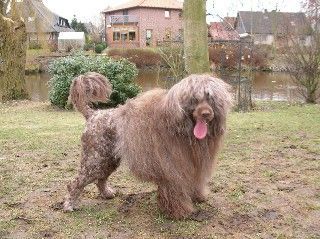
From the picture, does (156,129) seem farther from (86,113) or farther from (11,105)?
(11,105)

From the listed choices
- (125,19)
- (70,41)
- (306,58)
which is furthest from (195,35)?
(125,19)

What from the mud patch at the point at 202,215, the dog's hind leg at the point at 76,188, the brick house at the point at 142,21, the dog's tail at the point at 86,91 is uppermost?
the brick house at the point at 142,21

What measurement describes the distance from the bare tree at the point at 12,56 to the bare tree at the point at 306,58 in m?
10.3

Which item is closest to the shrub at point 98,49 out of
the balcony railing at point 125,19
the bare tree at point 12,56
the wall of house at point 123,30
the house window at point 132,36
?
the wall of house at point 123,30

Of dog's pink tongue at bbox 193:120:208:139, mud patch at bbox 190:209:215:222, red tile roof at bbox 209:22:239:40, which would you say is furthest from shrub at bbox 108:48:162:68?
dog's pink tongue at bbox 193:120:208:139

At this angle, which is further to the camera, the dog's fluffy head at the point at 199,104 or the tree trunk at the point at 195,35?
the tree trunk at the point at 195,35

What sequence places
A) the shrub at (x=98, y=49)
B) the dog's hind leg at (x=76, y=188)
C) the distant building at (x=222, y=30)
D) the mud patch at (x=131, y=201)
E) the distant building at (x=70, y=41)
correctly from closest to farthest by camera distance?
the dog's hind leg at (x=76, y=188), the mud patch at (x=131, y=201), the distant building at (x=222, y=30), the shrub at (x=98, y=49), the distant building at (x=70, y=41)

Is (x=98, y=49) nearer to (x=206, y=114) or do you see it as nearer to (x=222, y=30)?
(x=222, y=30)

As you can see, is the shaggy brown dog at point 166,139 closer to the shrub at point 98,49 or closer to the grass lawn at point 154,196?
the grass lawn at point 154,196

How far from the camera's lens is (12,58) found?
17.1m

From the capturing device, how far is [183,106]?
3617 mm

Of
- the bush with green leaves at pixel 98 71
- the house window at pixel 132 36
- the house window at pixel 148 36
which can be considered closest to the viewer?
the bush with green leaves at pixel 98 71

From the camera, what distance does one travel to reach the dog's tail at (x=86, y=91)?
4.48m

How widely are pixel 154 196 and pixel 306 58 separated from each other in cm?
1281
